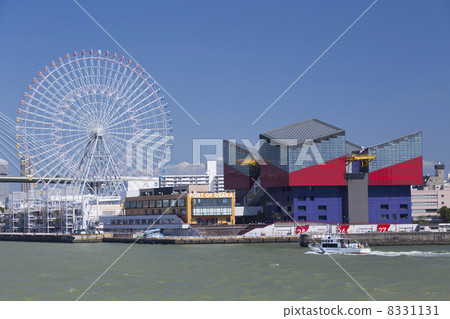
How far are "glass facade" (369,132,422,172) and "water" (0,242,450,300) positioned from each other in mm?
43407

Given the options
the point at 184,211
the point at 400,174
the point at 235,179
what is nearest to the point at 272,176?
the point at 184,211

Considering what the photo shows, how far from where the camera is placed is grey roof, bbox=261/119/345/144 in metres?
114

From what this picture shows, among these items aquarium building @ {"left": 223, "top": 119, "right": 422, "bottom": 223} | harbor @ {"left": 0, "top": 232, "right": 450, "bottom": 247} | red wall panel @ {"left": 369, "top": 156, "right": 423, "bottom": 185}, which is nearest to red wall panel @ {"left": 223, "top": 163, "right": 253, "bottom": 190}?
aquarium building @ {"left": 223, "top": 119, "right": 422, "bottom": 223}

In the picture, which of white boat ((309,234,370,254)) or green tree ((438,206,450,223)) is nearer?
white boat ((309,234,370,254))

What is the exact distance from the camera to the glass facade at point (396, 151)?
113812mm

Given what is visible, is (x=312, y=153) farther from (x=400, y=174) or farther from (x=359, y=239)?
(x=359, y=239)

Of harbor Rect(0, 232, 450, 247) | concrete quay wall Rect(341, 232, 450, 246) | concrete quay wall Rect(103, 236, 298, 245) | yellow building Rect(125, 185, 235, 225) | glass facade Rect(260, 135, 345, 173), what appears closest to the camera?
concrete quay wall Rect(341, 232, 450, 246)

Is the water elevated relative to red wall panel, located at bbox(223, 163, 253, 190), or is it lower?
lower

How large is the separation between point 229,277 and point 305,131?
70.1 meters

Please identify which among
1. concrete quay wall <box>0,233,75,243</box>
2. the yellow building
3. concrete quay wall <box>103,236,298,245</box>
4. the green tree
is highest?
the yellow building

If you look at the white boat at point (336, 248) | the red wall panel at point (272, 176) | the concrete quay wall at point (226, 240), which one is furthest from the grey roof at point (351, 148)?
the white boat at point (336, 248)

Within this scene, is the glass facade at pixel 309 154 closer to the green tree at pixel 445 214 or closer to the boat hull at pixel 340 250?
the boat hull at pixel 340 250

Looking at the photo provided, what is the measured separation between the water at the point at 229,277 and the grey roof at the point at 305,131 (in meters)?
44.8

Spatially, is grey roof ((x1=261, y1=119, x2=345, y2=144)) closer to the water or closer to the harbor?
the harbor
